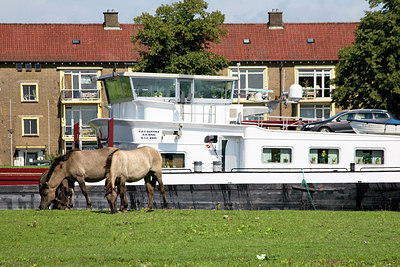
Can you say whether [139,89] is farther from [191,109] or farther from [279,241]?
[279,241]

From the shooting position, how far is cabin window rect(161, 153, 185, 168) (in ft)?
83.5

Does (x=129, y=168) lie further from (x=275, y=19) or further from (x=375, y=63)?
(x=275, y=19)

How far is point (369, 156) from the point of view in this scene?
26891 mm

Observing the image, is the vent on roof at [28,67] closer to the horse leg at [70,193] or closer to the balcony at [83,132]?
the balcony at [83,132]

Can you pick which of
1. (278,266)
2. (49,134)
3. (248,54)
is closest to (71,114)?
(49,134)

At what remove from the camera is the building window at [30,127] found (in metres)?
66.8

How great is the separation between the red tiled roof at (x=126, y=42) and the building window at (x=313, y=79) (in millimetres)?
1454

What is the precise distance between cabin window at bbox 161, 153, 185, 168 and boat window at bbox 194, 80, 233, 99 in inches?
107

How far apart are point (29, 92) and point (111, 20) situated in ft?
36.5

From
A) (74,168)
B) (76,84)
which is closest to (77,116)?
(76,84)

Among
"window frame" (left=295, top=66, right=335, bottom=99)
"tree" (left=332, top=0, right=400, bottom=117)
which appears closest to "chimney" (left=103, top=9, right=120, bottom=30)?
"window frame" (left=295, top=66, right=335, bottom=99)

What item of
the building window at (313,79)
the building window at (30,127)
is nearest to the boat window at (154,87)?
the building window at (313,79)

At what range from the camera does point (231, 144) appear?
85.8 feet

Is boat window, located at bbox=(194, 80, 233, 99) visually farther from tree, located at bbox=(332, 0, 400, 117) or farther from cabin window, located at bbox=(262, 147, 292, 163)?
tree, located at bbox=(332, 0, 400, 117)
